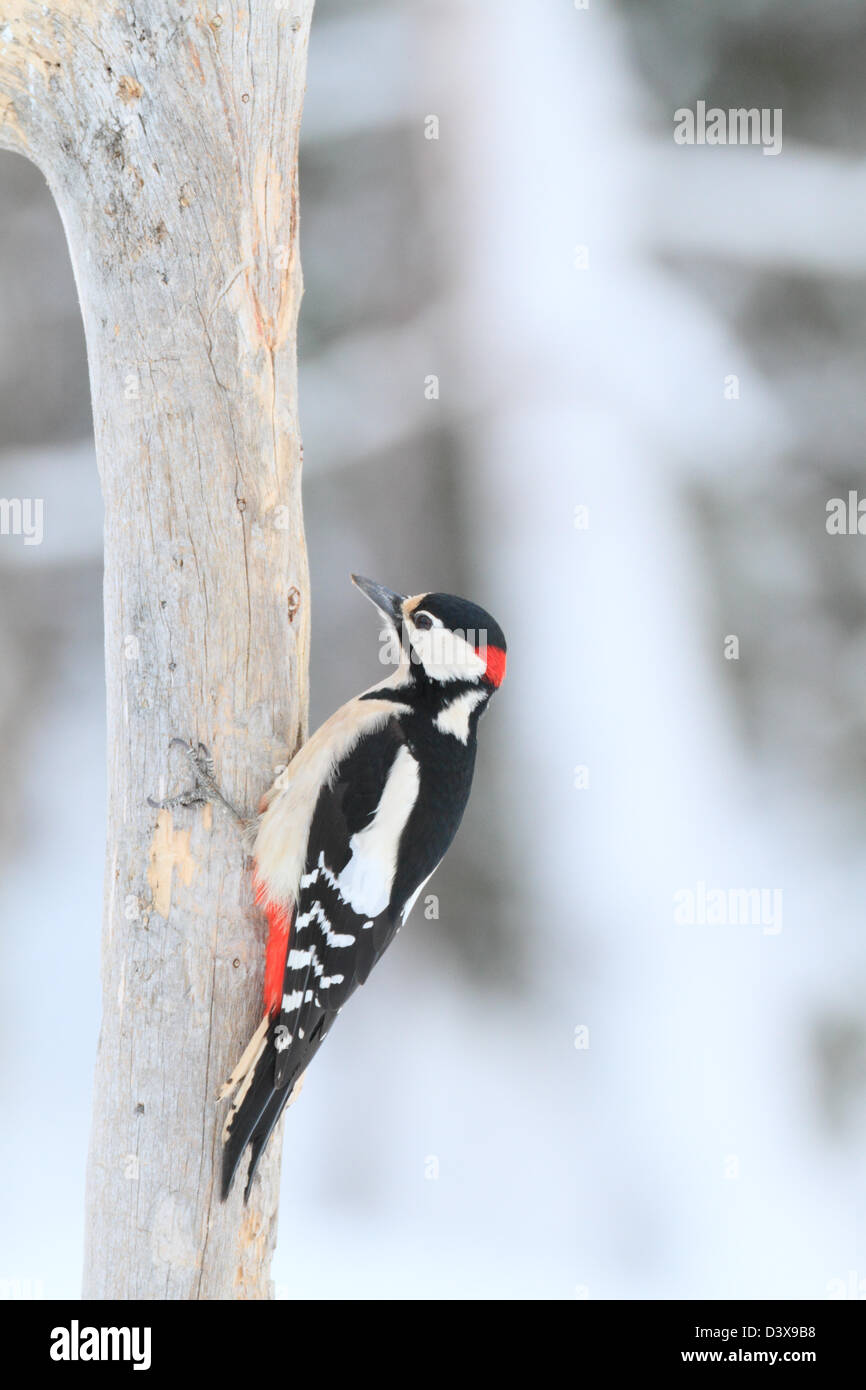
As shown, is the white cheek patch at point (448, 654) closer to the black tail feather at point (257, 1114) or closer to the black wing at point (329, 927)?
the black wing at point (329, 927)

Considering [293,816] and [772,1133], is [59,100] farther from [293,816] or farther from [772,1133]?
[772,1133]

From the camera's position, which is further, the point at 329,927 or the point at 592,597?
the point at 592,597

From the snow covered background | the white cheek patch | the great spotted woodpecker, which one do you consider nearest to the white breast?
the great spotted woodpecker

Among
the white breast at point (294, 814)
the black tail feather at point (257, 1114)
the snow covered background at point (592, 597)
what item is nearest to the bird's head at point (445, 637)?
the white breast at point (294, 814)

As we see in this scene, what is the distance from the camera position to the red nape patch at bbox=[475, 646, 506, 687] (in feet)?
3.61

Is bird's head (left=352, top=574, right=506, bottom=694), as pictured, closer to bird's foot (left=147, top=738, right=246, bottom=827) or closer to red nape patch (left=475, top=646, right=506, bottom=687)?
red nape patch (left=475, top=646, right=506, bottom=687)

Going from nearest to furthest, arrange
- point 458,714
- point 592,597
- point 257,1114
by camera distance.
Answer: point 257,1114, point 458,714, point 592,597

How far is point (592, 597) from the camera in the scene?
2.23m

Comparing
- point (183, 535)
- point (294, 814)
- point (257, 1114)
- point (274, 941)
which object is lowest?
point (257, 1114)

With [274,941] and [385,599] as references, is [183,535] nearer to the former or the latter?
[385,599]

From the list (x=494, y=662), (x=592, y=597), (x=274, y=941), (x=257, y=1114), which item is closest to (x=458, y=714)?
(x=494, y=662)

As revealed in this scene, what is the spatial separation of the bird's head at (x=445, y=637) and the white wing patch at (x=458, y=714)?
1 centimetres

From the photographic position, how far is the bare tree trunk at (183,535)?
3.27 feet

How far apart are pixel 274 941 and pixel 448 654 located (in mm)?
317
